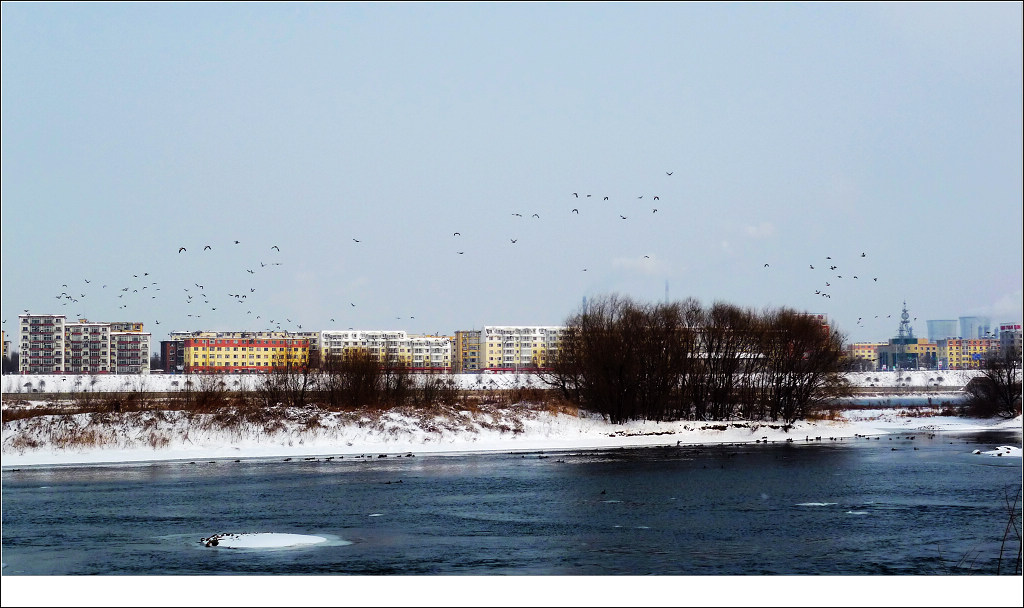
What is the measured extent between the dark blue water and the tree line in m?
15.7

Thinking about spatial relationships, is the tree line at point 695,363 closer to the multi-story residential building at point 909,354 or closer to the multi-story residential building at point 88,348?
the multi-story residential building at point 88,348

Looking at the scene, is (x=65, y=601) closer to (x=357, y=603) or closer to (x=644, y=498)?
(x=357, y=603)

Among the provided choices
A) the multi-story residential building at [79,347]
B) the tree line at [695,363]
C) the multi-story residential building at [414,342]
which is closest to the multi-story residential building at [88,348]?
the multi-story residential building at [79,347]

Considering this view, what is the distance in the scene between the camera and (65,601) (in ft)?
26.6

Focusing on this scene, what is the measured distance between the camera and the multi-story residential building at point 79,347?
87.7 m

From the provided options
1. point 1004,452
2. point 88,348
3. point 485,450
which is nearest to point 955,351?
point 1004,452

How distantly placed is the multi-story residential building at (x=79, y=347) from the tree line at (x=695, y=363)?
176ft

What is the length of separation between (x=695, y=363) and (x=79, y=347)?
71742 mm

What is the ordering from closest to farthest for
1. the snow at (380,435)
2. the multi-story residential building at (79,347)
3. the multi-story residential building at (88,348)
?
1. the snow at (380,435)
2. the multi-story residential building at (79,347)
3. the multi-story residential building at (88,348)

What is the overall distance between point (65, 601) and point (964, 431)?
119ft

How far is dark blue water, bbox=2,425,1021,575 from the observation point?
11.4m

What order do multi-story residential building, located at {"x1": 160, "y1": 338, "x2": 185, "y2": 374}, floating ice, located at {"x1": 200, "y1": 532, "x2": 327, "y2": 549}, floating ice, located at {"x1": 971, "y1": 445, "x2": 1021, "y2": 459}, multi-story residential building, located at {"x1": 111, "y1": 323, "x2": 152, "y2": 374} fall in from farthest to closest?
multi-story residential building, located at {"x1": 160, "y1": 338, "x2": 185, "y2": 374}, multi-story residential building, located at {"x1": 111, "y1": 323, "x2": 152, "y2": 374}, floating ice, located at {"x1": 971, "y1": 445, "x2": 1021, "y2": 459}, floating ice, located at {"x1": 200, "y1": 532, "x2": 327, "y2": 549}

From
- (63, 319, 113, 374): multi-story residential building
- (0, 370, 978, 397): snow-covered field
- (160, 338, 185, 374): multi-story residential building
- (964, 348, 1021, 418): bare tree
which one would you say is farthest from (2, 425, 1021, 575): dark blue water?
(160, 338, 185, 374): multi-story residential building

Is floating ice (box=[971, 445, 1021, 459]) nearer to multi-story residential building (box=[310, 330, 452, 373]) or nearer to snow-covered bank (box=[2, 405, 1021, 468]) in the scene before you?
snow-covered bank (box=[2, 405, 1021, 468])
